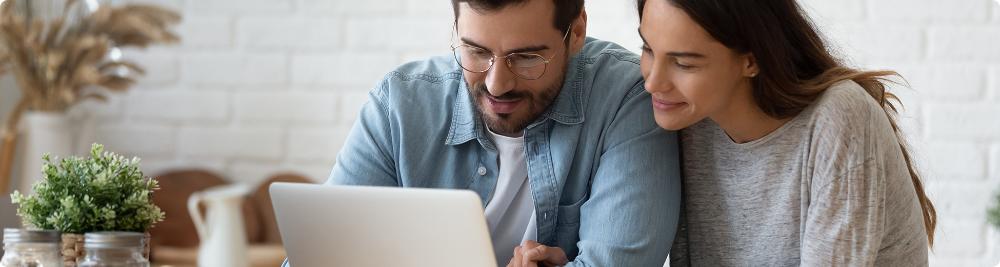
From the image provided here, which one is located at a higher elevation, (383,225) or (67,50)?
(67,50)

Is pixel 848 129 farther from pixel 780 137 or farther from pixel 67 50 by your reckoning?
pixel 67 50

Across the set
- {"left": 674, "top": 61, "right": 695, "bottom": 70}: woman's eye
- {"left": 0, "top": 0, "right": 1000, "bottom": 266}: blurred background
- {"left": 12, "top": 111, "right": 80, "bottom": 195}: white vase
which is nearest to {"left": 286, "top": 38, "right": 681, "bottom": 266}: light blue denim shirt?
{"left": 674, "top": 61, "right": 695, "bottom": 70}: woman's eye

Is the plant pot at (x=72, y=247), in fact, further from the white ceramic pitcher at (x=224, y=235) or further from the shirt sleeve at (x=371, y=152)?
the shirt sleeve at (x=371, y=152)

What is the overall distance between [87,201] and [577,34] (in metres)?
0.82

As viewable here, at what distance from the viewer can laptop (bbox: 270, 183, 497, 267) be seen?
1390mm

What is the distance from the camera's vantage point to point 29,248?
1.35 metres

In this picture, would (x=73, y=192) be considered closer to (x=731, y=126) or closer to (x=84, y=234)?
(x=84, y=234)

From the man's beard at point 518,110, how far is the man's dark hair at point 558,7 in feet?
0.31

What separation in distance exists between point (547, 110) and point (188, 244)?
1.90m

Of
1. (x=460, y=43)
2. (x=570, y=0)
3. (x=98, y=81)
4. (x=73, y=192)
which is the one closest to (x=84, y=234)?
(x=73, y=192)

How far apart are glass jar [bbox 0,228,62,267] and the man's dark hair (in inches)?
27.3

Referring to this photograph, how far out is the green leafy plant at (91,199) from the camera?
1409 mm

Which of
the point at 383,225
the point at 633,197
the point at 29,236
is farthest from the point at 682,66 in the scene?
the point at 29,236

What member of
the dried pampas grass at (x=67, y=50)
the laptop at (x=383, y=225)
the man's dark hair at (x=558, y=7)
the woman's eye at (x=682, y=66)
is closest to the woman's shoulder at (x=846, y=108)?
the woman's eye at (x=682, y=66)
